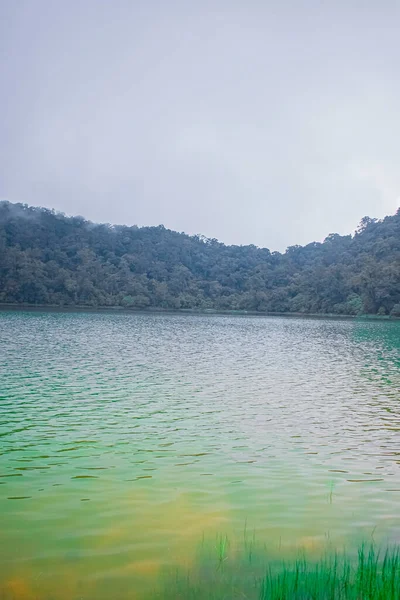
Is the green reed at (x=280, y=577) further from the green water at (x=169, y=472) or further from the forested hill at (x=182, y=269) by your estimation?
the forested hill at (x=182, y=269)

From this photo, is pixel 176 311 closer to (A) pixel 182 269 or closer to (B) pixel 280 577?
(A) pixel 182 269

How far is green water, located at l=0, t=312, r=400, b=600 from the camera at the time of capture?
591 cm

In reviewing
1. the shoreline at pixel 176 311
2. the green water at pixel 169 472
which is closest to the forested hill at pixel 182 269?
the shoreline at pixel 176 311

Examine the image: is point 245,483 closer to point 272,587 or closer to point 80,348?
point 272,587

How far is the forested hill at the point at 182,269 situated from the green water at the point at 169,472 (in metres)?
91.4

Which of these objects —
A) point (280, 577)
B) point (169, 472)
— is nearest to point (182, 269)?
point (169, 472)

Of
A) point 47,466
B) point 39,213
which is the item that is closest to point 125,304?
point 39,213

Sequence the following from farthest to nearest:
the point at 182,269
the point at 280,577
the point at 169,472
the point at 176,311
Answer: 1. the point at 182,269
2. the point at 176,311
3. the point at 169,472
4. the point at 280,577

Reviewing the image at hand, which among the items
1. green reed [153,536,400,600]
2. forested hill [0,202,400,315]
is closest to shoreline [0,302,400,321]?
forested hill [0,202,400,315]

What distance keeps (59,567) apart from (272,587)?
2.19m

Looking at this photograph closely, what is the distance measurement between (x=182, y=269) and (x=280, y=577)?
154m

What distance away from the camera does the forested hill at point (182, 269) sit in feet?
396

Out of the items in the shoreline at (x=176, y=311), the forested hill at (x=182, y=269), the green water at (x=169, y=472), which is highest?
the forested hill at (x=182, y=269)

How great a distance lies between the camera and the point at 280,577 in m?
5.21
